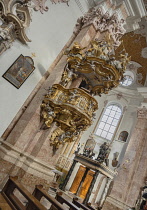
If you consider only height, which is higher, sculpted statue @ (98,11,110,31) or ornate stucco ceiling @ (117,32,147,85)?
ornate stucco ceiling @ (117,32,147,85)

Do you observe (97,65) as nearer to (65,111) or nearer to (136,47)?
(65,111)

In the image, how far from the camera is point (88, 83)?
6.50 meters

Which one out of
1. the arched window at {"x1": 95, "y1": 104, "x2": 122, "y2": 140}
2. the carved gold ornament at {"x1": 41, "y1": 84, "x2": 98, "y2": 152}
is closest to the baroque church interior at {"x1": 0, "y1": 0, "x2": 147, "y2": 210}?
the carved gold ornament at {"x1": 41, "y1": 84, "x2": 98, "y2": 152}

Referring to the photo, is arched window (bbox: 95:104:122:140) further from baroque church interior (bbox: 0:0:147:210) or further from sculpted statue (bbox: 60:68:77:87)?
sculpted statue (bbox: 60:68:77:87)

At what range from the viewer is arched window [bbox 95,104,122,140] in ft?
42.1

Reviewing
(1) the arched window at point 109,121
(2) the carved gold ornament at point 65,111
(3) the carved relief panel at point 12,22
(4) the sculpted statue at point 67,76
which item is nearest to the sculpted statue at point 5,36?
(3) the carved relief panel at point 12,22

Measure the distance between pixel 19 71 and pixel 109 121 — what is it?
30.2 ft

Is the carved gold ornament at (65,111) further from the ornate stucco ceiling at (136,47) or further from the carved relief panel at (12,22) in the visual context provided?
the ornate stucco ceiling at (136,47)

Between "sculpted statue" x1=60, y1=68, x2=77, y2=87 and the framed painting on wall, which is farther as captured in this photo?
"sculpted statue" x1=60, y1=68, x2=77, y2=87

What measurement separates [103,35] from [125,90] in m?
7.19

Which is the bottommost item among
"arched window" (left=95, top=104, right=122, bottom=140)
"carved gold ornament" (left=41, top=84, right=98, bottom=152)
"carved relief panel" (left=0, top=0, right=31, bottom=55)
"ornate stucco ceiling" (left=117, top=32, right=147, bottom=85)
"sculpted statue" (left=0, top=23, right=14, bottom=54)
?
"carved gold ornament" (left=41, top=84, right=98, bottom=152)

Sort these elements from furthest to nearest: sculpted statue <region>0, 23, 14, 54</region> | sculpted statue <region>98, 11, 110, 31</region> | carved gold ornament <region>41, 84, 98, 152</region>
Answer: sculpted statue <region>98, 11, 110, 31</region> < carved gold ornament <region>41, 84, 98, 152</region> < sculpted statue <region>0, 23, 14, 54</region>

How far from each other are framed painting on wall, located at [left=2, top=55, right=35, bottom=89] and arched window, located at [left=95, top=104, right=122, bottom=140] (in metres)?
8.42

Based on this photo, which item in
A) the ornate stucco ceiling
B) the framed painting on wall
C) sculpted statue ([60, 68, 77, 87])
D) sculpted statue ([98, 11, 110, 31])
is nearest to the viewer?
the framed painting on wall
